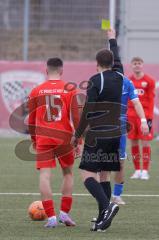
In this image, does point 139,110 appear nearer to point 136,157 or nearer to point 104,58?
point 104,58

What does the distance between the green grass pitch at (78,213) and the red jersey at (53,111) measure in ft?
3.22

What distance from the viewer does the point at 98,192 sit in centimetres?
890

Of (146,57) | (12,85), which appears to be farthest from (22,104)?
(146,57)

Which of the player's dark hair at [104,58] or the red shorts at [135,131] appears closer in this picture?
the player's dark hair at [104,58]

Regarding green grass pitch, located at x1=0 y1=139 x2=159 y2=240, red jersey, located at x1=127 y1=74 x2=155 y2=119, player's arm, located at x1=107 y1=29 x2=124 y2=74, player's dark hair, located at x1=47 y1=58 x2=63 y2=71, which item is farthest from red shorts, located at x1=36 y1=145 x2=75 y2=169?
red jersey, located at x1=127 y1=74 x2=155 y2=119

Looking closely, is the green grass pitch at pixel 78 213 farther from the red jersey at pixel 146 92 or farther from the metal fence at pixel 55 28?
the metal fence at pixel 55 28

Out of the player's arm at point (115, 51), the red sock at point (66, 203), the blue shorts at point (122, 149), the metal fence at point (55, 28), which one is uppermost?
the player's arm at point (115, 51)

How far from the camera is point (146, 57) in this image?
82.7ft

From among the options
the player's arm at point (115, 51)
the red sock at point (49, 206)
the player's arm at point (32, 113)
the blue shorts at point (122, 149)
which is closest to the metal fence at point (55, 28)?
the blue shorts at point (122, 149)

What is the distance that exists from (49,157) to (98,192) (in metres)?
0.72

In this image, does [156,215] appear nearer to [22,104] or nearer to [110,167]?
[110,167]

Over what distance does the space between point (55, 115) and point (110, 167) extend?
0.83 m

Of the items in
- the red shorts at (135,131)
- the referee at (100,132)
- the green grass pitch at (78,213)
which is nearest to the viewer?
the green grass pitch at (78,213)

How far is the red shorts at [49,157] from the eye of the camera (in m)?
9.20
